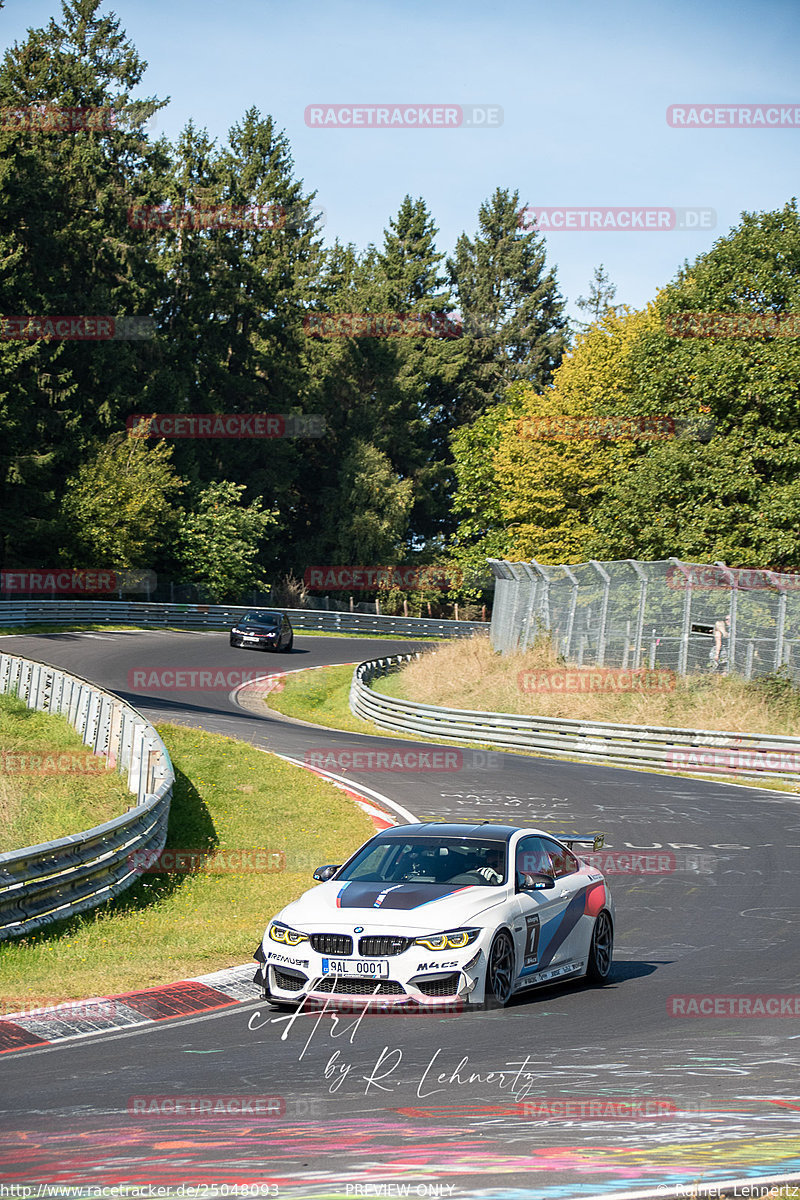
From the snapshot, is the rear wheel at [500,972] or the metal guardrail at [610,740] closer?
the rear wheel at [500,972]

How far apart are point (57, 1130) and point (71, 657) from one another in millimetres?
38360

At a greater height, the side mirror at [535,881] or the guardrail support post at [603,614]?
the guardrail support post at [603,614]

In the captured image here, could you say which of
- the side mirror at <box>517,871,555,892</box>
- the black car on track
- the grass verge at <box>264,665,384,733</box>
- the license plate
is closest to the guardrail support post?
the grass verge at <box>264,665,384,733</box>

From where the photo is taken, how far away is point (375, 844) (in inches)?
425

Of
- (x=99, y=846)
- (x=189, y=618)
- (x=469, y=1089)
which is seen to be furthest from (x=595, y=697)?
(x=189, y=618)

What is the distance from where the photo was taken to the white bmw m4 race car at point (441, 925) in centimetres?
909

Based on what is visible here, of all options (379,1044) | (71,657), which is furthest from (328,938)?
(71,657)

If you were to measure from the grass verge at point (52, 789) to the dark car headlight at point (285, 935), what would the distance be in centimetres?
907

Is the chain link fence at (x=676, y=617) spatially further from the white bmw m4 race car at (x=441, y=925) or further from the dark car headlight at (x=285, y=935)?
the dark car headlight at (x=285, y=935)

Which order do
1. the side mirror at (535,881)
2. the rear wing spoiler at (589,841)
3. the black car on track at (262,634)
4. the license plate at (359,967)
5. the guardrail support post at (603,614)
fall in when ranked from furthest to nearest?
the black car on track at (262,634) → the guardrail support post at (603,614) → the rear wing spoiler at (589,841) → the side mirror at (535,881) → the license plate at (359,967)

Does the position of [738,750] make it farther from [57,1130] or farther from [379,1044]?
[57,1130]

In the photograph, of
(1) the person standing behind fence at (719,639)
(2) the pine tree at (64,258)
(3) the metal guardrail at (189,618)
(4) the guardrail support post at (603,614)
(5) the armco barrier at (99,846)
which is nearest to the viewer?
(5) the armco barrier at (99,846)

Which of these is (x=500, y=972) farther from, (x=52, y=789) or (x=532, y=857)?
(x=52, y=789)

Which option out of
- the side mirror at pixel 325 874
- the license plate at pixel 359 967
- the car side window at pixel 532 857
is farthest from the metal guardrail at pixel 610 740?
the license plate at pixel 359 967
